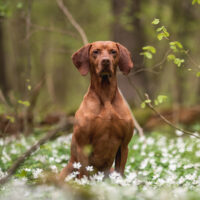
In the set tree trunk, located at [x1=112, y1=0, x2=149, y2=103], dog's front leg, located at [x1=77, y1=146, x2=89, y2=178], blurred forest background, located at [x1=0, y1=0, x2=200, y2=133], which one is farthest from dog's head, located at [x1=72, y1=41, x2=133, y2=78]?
tree trunk, located at [x1=112, y1=0, x2=149, y2=103]

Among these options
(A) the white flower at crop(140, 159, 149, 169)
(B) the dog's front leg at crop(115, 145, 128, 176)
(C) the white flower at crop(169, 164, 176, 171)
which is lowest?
(A) the white flower at crop(140, 159, 149, 169)

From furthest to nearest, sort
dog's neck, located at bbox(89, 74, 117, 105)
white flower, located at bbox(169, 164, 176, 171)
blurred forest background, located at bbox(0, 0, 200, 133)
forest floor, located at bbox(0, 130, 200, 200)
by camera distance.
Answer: blurred forest background, located at bbox(0, 0, 200, 133)
white flower, located at bbox(169, 164, 176, 171)
dog's neck, located at bbox(89, 74, 117, 105)
forest floor, located at bbox(0, 130, 200, 200)

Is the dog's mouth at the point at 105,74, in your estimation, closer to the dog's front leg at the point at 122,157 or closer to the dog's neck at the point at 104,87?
the dog's neck at the point at 104,87

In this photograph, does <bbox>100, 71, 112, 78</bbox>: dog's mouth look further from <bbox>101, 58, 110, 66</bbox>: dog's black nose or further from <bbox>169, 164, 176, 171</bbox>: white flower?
<bbox>169, 164, 176, 171</bbox>: white flower

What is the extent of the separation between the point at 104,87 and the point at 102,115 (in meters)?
0.36

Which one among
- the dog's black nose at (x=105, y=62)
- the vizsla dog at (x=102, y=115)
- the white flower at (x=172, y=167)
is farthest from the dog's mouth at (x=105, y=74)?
the white flower at (x=172, y=167)

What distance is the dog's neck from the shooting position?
13.3 feet

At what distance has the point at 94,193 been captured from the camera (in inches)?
115

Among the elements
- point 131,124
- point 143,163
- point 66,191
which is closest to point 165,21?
point 143,163

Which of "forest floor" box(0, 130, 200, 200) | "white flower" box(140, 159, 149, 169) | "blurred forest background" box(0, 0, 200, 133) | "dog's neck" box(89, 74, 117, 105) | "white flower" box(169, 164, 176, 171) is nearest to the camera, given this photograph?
"forest floor" box(0, 130, 200, 200)

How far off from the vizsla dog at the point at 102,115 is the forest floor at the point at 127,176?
0.22 meters

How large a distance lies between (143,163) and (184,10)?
9.66 meters

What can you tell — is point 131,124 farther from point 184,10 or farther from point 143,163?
point 184,10

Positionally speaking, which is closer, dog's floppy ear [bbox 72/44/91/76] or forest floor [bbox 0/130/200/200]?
forest floor [bbox 0/130/200/200]
